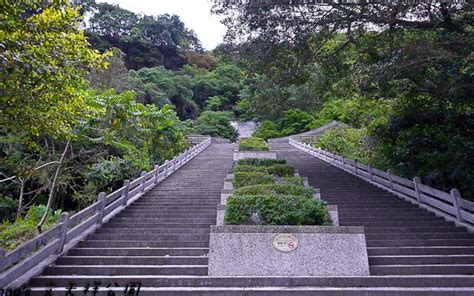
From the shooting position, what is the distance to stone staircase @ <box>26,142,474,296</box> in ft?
18.4

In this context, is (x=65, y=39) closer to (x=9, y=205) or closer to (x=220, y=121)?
(x=9, y=205)

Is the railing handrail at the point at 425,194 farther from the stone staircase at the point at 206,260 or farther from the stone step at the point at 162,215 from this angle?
the stone step at the point at 162,215

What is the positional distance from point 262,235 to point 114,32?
178 feet

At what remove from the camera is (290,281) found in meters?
5.69

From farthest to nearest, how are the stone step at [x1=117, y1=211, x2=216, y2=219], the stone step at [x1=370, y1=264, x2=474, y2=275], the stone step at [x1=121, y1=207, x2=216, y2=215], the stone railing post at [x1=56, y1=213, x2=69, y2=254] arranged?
the stone step at [x1=121, y1=207, x2=216, y2=215], the stone step at [x1=117, y1=211, x2=216, y2=219], the stone railing post at [x1=56, y1=213, x2=69, y2=254], the stone step at [x1=370, y1=264, x2=474, y2=275]

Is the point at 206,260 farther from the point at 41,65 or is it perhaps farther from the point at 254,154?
the point at 254,154

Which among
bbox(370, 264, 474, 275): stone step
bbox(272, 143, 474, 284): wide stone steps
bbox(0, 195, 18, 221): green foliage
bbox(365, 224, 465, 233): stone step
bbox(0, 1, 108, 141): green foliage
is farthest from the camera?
bbox(0, 195, 18, 221): green foliage

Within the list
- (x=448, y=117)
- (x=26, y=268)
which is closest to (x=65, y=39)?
(x=26, y=268)

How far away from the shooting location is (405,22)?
30.0 feet


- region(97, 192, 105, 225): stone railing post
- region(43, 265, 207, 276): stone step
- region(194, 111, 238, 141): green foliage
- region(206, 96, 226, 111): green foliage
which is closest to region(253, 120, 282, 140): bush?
region(194, 111, 238, 141): green foliage

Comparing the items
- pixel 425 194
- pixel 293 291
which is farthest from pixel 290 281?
pixel 425 194

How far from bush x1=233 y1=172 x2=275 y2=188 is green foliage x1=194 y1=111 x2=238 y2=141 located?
3087 centimetres

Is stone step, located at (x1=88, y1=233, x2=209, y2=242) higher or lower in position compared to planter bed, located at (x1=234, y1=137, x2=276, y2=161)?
lower

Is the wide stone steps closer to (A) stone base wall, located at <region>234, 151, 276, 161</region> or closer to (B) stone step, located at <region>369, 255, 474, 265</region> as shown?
(B) stone step, located at <region>369, 255, 474, 265</region>
